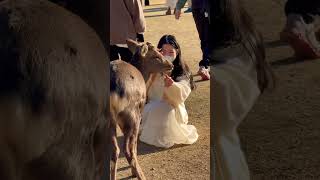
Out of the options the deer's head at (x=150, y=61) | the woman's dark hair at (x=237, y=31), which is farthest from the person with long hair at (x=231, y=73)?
the deer's head at (x=150, y=61)

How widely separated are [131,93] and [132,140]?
354 millimetres

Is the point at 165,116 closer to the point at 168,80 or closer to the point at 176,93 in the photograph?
the point at 176,93

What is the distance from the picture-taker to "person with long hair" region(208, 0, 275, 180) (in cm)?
177

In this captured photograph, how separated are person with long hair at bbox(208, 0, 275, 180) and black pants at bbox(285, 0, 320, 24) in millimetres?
141

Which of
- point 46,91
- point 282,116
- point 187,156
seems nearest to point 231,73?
point 282,116

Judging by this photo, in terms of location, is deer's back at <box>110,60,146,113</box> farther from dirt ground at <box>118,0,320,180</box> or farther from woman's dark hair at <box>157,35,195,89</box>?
dirt ground at <box>118,0,320,180</box>

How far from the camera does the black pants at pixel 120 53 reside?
12.3 feet

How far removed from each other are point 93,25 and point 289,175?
1022 millimetres

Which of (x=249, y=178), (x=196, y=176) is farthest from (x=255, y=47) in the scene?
(x=196, y=176)

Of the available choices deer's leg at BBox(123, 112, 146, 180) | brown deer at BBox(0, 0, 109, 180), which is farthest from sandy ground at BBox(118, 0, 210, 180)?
brown deer at BBox(0, 0, 109, 180)

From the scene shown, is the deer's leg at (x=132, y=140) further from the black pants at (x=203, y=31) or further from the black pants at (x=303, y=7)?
the black pants at (x=303, y=7)

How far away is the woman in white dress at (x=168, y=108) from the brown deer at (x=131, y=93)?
0.18 m

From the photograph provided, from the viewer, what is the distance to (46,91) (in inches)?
58.1

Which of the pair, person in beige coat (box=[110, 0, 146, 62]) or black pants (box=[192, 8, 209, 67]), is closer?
black pants (box=[192, 8, 209, 67])
